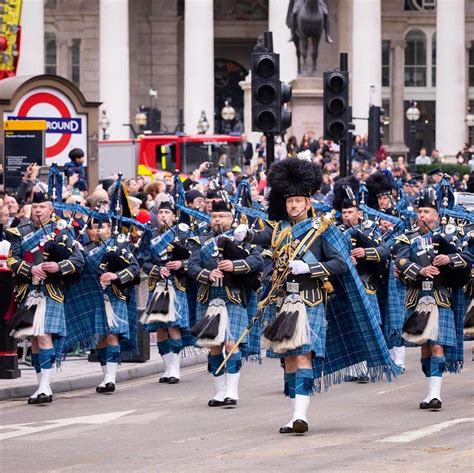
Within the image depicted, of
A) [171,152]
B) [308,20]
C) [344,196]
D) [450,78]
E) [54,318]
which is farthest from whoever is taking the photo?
[450,78]

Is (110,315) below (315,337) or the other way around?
below

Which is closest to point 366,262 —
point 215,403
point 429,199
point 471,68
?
point 429,199

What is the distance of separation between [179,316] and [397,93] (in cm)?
6152

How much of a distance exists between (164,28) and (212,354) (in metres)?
63.6

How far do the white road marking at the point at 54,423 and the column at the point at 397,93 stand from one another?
204 feet

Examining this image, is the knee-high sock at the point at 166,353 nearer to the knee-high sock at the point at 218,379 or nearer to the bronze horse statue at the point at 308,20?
the knee-high sock at the point at 218,379

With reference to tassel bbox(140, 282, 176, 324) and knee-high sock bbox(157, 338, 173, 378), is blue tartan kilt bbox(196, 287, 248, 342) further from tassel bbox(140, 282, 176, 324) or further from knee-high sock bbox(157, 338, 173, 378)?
knee-high sock bbox(157, 338, 173, 378)

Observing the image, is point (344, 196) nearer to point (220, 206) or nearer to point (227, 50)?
point (220, 206)

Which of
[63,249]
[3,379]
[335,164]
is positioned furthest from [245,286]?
[335,164]

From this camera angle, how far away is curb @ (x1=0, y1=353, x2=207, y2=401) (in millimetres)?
17469

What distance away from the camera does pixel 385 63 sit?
8044 cm

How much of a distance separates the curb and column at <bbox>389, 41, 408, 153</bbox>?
57113 millimetres

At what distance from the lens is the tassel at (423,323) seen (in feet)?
51.6

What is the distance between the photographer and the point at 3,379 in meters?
18.2
